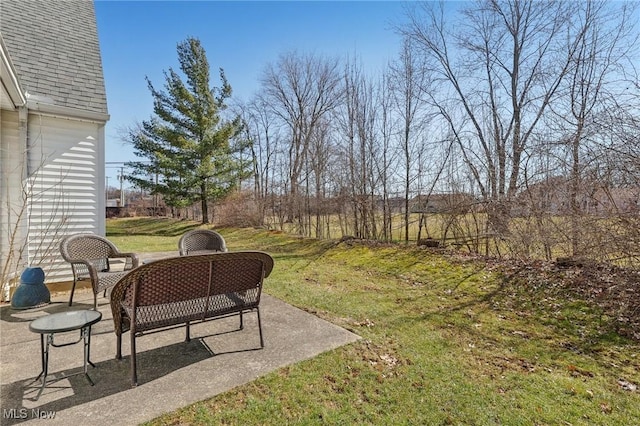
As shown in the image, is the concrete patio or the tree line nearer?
the concrete patio

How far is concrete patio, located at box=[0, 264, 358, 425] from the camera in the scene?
6.68 ft

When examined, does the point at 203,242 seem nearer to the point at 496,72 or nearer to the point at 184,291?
the point at 184,291

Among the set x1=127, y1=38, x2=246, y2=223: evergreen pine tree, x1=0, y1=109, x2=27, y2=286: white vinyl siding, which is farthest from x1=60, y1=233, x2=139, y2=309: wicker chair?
x1=127, y1=38, x2=246, y2=223: evergreen pine tree

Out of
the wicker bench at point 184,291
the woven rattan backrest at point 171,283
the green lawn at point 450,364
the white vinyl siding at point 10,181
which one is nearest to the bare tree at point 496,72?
the green lawn at point 450,364

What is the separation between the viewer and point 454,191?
24.8ft

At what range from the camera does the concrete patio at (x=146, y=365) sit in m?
2.04

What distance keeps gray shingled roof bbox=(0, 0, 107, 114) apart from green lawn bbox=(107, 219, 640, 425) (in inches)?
175

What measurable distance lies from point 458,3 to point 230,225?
13.0 metres

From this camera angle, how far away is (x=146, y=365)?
261 centimetres

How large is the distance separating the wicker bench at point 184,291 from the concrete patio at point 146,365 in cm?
20

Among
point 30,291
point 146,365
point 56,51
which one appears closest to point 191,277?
point 146,365

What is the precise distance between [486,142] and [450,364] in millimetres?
6658

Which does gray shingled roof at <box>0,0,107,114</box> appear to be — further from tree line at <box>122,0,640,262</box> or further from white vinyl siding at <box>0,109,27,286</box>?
tree line at <box>122,0,640,262</box>

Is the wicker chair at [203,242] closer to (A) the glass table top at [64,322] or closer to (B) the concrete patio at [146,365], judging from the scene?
(B) the concrete patio at [146,365]
